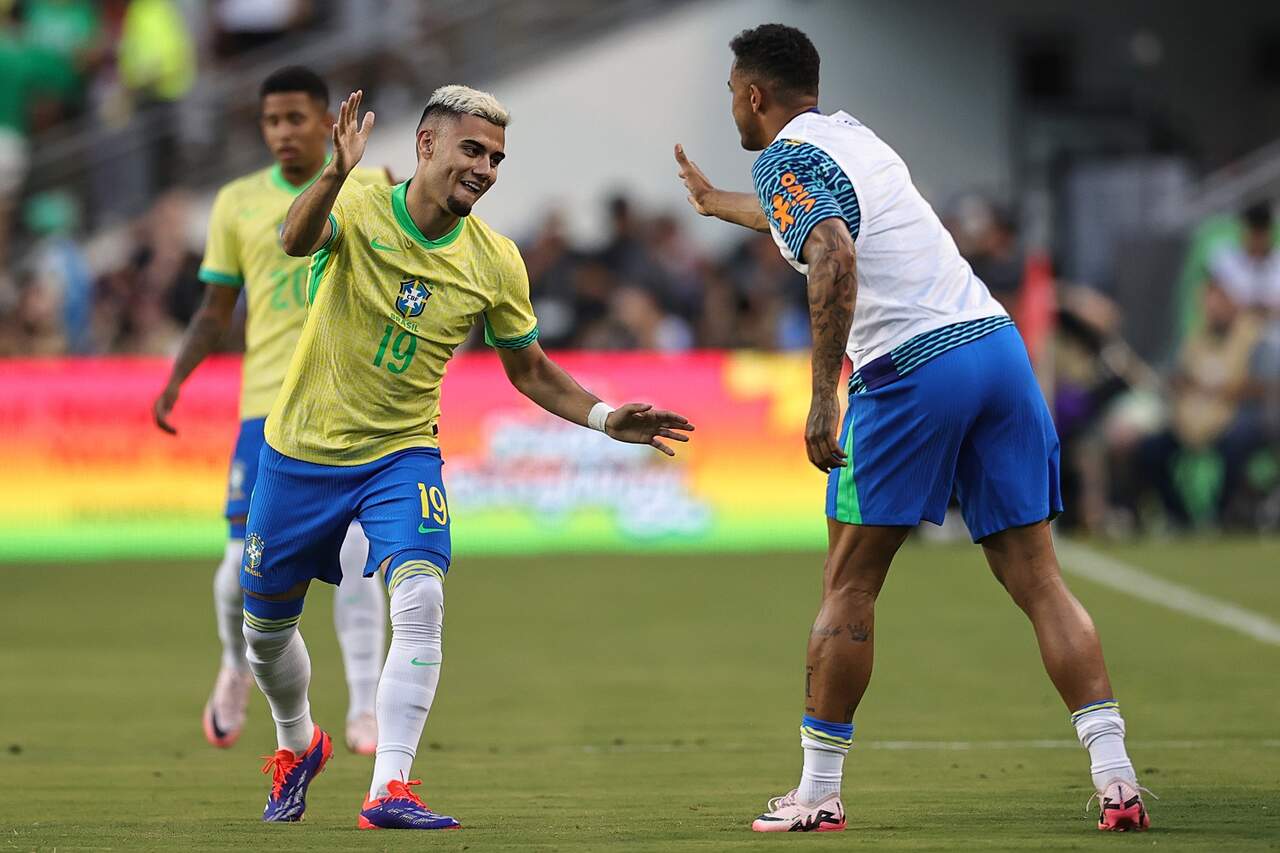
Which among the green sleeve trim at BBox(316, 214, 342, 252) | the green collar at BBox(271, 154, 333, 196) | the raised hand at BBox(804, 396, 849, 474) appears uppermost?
the green collar at BBox(271, 154, 333, 196)

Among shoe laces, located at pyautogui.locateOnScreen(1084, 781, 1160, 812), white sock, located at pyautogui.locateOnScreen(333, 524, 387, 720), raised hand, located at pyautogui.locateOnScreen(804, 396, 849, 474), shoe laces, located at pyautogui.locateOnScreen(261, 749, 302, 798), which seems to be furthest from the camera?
white sock, located at pyautogui.locateOnScreen(333, 524, 387, 720)

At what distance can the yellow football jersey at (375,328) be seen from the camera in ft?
22.7

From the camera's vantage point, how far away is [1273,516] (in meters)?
19.2

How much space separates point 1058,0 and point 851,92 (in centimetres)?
306

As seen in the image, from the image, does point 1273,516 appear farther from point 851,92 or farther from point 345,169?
point 345,169

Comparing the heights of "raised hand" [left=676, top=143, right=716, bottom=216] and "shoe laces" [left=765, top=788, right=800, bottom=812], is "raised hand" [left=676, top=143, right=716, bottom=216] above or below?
above

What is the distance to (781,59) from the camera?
686 cm

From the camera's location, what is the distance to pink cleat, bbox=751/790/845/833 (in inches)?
259

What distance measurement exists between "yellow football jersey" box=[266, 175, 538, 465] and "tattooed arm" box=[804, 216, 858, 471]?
122 cm

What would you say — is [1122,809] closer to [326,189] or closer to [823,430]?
[823,430]

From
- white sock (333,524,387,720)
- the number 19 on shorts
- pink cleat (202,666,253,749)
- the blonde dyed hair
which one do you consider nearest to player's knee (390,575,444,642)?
the number 19 on shorts

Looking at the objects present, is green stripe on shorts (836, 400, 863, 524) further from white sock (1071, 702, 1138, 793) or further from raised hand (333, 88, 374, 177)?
raised hand (333, 88, 374, 177)

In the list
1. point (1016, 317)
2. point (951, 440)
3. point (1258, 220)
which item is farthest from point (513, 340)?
point (1258, 220)

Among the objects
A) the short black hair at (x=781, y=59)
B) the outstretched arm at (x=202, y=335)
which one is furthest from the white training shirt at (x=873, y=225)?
the outstretched arm at (x=202, y=335)
